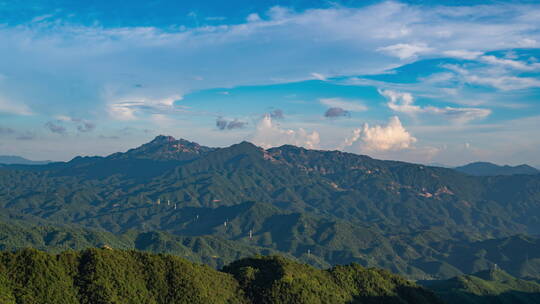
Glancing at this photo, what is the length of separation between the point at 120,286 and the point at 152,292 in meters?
13.1

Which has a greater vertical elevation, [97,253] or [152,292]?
[97,253]

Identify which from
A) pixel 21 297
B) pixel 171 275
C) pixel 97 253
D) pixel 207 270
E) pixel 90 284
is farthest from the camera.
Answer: pixel 207 270

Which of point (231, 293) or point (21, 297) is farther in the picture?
point (231, 293)

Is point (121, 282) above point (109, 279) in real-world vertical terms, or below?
below

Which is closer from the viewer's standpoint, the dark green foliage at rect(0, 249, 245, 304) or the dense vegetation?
the dense vegetation

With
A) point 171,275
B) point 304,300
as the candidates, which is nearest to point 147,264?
point 171,275

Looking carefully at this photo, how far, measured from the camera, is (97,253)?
561 ft

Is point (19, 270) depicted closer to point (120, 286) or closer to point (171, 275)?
point (120, 286)

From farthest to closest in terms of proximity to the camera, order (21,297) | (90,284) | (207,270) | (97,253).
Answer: (207,270) < (97,253) < (90,284) < (21,297)

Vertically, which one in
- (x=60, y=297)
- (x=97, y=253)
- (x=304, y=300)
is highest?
(x=97, y=253)

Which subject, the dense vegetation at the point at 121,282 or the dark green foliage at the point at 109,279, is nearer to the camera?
the dense vegetation at the point at 121,282

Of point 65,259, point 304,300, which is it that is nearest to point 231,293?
point 304,300

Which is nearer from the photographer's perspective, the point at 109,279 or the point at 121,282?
the point at 109,279

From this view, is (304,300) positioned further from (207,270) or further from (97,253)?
(97,253)
